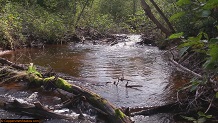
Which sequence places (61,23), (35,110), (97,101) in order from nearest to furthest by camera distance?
(35,110)
(97,101)
(61,23)

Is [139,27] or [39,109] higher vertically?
[139,27]

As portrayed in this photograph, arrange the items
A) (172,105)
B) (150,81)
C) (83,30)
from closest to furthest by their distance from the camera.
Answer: (172,105), (150,81), (83,30)

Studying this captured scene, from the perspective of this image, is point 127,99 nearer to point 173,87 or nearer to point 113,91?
point 113,91

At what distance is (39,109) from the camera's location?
5.17 m

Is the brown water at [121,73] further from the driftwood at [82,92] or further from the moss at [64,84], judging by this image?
the moss at [64,84]

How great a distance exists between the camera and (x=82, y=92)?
5672mm

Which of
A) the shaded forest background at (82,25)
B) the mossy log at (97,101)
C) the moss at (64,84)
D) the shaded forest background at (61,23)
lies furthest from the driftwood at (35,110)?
the shaded forest background at (61,23)

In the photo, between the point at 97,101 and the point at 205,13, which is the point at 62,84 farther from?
the point at 205,13

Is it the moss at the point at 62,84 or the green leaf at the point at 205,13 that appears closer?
the green leaf at the point at 205,13

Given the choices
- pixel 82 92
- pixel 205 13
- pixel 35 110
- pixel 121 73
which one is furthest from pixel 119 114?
pixel 121 73

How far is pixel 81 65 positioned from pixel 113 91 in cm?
355

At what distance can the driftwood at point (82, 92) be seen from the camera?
4.88m

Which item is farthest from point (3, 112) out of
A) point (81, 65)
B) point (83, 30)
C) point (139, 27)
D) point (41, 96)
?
point (83, 30)

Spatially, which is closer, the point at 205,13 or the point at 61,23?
the point at 205,13
